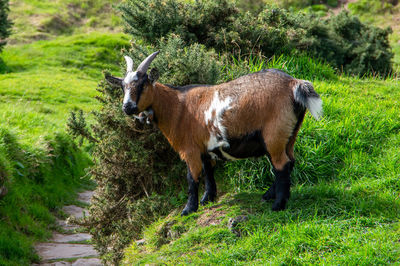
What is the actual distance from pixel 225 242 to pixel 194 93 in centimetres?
202

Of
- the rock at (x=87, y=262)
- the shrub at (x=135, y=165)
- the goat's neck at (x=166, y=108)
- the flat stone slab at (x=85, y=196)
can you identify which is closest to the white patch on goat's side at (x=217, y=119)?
the goat's neck at (x=166, y=108)

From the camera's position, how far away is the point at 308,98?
4.83 m

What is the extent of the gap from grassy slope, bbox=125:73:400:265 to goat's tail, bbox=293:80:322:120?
3.77 feet

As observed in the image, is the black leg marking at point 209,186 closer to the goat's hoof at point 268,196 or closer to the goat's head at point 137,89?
the goat's hoof at point 268,196

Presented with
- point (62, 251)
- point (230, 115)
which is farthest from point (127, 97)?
point (62, 251)

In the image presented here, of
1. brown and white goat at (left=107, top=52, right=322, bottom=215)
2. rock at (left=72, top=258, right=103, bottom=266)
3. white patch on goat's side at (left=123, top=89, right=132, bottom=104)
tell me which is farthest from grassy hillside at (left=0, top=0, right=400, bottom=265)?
white patch on goat's side at (left=123, top=89, right=132, bottom=104)

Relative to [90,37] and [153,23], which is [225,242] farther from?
[90,37]

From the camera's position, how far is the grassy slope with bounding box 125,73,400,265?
4328 millimetres

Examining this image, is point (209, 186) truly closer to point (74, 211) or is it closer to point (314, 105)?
point (314, 105)

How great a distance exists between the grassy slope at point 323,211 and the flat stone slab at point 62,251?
190cm

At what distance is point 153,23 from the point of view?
27.9 feet

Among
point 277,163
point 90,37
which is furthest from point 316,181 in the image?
point 90,37

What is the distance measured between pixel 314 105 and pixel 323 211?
1.25 metres

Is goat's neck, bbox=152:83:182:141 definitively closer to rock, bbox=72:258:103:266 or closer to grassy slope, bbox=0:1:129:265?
rock, bbox=72:258:103:266
